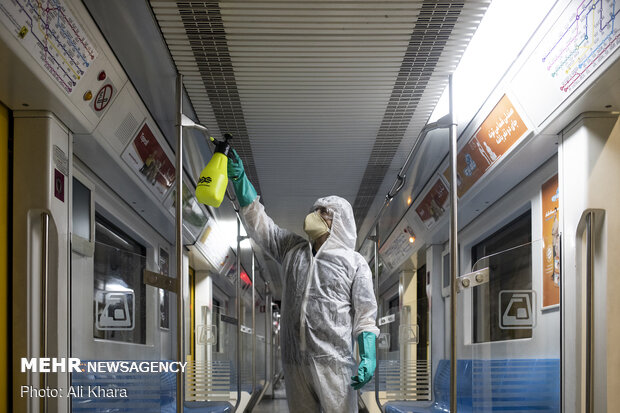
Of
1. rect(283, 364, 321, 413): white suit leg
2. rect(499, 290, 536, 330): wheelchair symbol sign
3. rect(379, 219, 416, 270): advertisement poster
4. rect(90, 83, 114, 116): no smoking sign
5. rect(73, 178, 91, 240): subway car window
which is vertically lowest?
rect(283, 364, 321, 413): white suit leg

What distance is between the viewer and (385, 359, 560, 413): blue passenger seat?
282 cm

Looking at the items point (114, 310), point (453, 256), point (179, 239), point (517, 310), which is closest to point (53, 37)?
point (179, 239)

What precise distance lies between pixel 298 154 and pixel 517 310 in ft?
6.19

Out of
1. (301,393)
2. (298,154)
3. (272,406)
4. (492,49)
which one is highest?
(492,49)

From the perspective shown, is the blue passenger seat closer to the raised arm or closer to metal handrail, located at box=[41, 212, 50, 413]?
the raised arm

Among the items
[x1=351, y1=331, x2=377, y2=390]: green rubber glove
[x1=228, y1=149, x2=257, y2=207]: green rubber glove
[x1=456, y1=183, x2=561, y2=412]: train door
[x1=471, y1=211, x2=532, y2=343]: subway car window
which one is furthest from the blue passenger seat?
[x1=228, y1=149, x2=257, y2=207]: green rubber glove

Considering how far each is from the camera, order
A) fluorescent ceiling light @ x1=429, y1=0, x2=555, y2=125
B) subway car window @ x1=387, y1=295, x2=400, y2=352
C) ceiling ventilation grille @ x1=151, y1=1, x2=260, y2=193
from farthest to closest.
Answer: subway car window @ x1=387, y1=295, x2=400, y2=352
fluorescent ceiling light @ x1=429, y1=0, x2=555, y2=125
ceiling ventilation grille @ x1=151, y1=1, x2=260, y2=193

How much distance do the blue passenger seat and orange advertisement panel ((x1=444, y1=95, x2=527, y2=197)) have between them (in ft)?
3.58

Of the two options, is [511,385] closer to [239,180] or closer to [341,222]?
[341,222]

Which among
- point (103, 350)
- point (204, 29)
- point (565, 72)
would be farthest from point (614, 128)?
point (103, 350)

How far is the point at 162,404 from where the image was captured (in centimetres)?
314

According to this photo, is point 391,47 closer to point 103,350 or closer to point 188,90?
point 188,90

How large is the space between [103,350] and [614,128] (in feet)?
7.53

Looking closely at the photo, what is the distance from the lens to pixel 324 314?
130 inches
